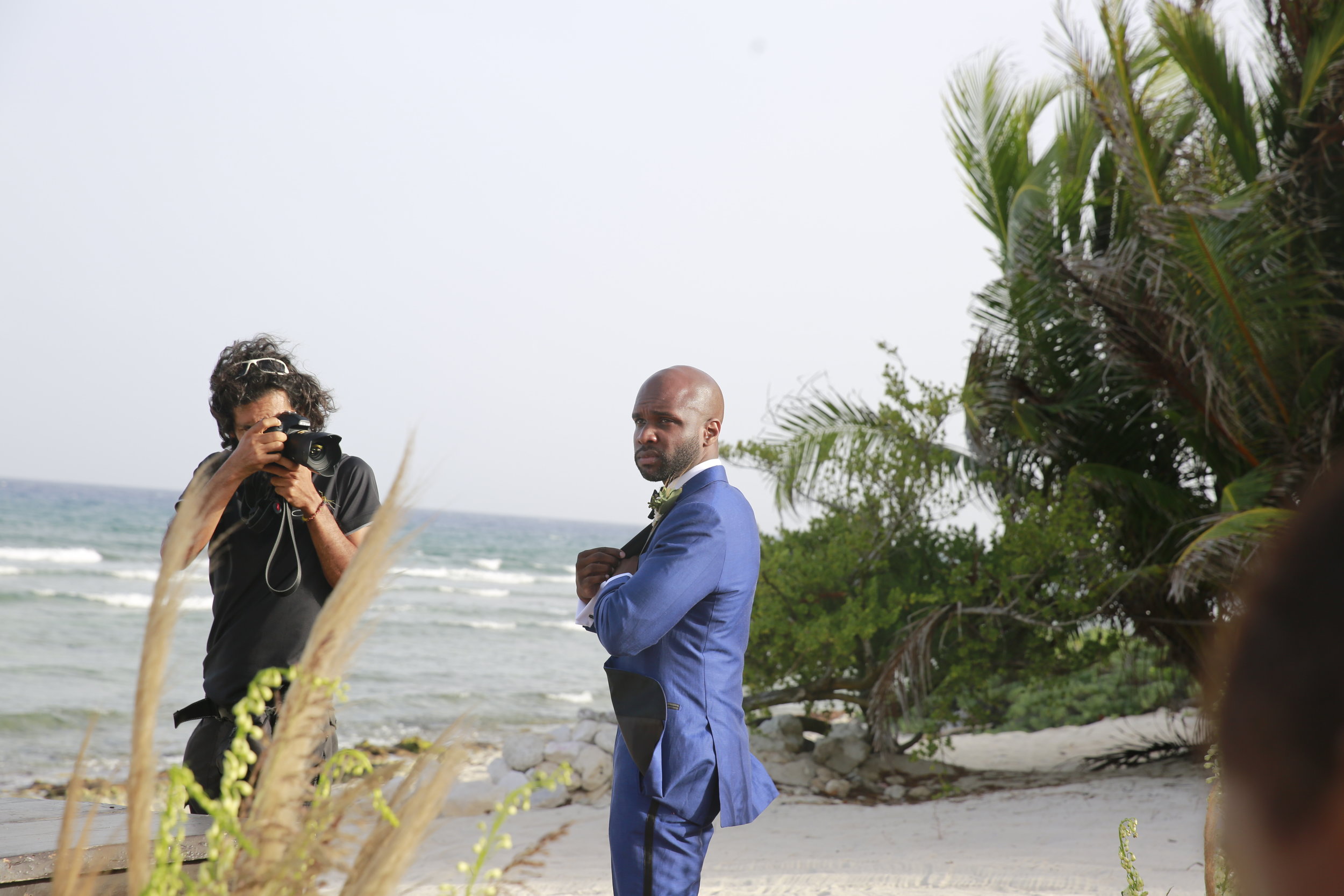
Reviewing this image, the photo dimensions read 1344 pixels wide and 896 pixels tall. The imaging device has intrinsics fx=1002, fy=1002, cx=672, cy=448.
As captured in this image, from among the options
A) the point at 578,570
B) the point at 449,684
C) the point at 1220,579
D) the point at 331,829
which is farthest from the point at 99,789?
the point at 449,684

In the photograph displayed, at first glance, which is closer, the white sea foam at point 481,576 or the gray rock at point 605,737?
the gray rock at point 605,737

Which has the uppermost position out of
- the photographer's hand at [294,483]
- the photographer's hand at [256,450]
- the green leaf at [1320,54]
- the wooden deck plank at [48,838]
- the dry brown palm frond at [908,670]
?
the green leaf at [1320,54]

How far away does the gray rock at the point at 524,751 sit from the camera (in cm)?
854

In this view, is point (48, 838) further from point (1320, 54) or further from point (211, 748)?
point (1320, 54)

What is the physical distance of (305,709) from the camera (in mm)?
738

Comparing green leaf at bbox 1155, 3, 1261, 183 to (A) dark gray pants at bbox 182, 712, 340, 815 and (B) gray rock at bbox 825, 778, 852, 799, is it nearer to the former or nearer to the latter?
(B) gray rock at bbox 825, 778, 852, 799

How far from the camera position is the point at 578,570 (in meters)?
3.04

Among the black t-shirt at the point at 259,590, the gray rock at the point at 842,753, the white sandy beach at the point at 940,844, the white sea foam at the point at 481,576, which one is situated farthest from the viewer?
the white sea foam at the point at 481,576

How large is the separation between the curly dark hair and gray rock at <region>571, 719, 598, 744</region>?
5.73 meters

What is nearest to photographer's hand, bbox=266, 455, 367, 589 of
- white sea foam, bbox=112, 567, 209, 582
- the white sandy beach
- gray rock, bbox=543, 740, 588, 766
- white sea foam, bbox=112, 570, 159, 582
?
the white sandy beach

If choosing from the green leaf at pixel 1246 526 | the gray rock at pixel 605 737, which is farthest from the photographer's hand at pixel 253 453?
the gray rock at pixel 605 737

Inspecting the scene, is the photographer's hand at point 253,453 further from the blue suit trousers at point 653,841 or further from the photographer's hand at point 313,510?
the blue suit trousers at point 653,841

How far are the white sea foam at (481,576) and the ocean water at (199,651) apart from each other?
0.14 metres

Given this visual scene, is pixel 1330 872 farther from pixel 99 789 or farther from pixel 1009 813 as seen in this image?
pixel 1009 813
